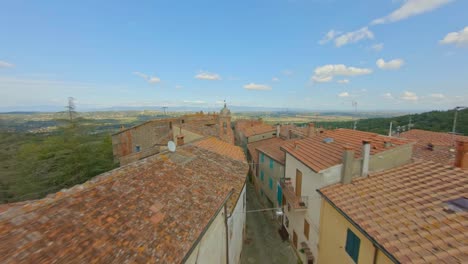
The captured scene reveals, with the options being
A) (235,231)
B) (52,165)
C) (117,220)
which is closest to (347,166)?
(235,231)

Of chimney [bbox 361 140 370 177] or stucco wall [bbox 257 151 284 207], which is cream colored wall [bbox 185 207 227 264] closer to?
chimney [bbox 361 140 370 177]

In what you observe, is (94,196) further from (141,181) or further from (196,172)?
(196,172)

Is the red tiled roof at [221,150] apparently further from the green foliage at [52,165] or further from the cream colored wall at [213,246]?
the green foliage at [52,165]

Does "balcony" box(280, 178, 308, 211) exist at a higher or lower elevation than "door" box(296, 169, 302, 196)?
lower

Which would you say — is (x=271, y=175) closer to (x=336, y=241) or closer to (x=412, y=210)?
(x=336, y=241)

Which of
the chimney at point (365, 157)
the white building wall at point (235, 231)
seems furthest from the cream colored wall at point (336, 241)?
the white building wall at point (235, 231)

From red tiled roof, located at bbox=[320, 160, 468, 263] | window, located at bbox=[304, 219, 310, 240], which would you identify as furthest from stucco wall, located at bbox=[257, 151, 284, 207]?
red tiled roof, located at bbox=[320, 160, 468, 263]
